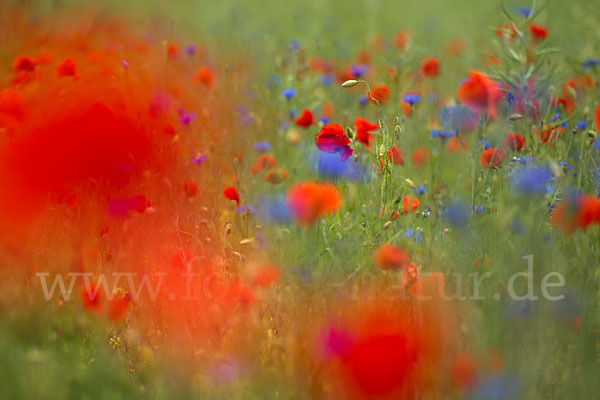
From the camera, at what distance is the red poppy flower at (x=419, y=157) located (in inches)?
95.5

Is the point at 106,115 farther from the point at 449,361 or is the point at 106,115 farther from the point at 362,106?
the point at 449,361

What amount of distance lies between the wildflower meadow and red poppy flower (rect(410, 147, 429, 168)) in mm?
17

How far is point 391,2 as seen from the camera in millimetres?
7113

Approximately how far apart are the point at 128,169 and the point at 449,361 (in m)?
1.42

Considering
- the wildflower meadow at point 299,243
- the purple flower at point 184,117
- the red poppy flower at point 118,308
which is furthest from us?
the purple flower at point 184,117

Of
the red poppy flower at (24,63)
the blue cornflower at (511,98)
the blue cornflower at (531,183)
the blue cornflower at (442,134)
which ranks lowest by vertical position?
the blue cornflower at (531,183)

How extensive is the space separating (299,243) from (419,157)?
0.77 m

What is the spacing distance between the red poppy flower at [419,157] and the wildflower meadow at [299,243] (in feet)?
0.06

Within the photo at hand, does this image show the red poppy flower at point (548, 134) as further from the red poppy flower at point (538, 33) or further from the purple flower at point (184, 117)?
the purple flower at point (184, 117)

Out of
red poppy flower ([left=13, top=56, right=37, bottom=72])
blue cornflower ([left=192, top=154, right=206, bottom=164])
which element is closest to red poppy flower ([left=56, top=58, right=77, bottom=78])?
red poppy flower ([left=13, top=56, right=37, bottom=72])

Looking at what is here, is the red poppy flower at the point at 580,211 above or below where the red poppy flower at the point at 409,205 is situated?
below

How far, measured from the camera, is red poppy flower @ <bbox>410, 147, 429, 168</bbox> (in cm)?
243

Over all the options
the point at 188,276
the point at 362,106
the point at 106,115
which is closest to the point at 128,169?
the point at 106,115

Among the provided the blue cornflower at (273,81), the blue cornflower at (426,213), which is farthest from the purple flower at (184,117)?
the blue cornflower at (426,213)
